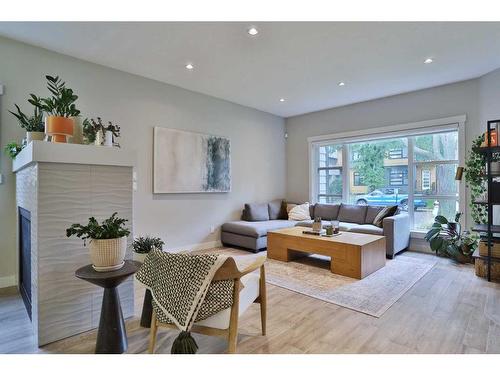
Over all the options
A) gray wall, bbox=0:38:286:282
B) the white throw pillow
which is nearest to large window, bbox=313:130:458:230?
the white throw pillow

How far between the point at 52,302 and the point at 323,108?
5545 millimetres

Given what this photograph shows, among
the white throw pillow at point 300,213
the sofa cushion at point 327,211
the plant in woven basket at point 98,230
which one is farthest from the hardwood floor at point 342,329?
the white throw pillow at point 300,213

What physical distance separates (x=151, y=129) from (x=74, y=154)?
2.37 meters

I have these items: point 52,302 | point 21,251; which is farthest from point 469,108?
point 21,251

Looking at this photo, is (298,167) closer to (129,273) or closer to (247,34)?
(247,34)

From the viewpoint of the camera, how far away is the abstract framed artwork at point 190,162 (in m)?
4.46

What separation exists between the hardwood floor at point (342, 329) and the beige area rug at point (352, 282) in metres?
0.12

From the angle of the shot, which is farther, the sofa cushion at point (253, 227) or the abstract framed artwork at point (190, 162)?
the sofa cushion at point (253, 227)

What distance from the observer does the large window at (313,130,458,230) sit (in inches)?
187

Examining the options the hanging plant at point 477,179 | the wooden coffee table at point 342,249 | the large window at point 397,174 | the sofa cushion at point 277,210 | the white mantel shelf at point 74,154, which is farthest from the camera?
the sofa cushion at point 277,210

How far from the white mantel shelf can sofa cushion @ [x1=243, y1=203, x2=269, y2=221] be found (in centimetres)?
330

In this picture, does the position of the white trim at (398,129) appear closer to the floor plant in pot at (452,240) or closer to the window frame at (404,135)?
the window frame at (404,135)

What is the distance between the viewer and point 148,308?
229 centimetres

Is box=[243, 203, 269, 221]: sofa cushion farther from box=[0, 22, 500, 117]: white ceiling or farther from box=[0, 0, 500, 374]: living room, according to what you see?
box=[0, 22, 500, 117]: white ceiling
